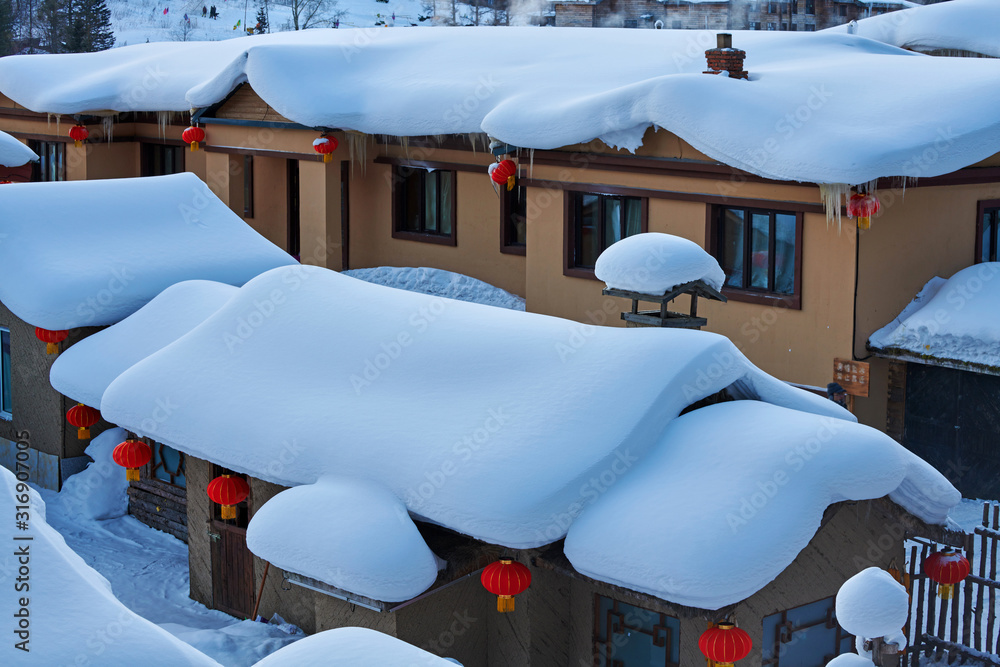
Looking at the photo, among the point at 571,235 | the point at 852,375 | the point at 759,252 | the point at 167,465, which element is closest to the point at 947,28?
the point at 759,252

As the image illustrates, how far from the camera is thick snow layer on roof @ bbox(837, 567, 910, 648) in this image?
6234 millimetres

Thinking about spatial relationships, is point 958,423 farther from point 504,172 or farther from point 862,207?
point 504,172

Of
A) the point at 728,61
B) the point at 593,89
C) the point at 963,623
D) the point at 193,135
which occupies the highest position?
the point at 728,61

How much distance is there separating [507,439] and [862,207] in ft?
21.2

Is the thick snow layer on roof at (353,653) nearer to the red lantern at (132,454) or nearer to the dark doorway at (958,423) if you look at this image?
the red lantern at (132,454)

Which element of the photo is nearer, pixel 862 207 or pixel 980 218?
pixel 862 207

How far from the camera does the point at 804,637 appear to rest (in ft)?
30.5

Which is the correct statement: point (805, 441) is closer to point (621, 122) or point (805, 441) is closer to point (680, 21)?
point (621, 122)

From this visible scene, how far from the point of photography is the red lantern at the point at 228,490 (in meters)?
10.8

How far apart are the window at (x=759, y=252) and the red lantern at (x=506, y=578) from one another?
6932mm

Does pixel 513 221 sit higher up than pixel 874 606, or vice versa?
pixel 513 221

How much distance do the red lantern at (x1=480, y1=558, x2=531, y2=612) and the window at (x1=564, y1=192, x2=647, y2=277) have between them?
26.7 ft

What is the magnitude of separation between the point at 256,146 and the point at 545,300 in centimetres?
713

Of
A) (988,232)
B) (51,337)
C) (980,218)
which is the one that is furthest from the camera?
(988,232)
